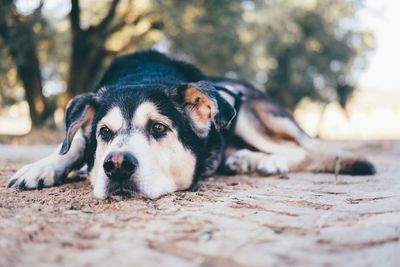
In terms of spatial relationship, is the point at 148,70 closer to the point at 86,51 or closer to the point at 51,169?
the point at 51,169

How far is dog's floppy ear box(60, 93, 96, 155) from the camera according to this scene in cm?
385

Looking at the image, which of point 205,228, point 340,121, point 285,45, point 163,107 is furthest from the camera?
point 340,121

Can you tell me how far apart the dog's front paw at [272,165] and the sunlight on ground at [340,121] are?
39.9 ft

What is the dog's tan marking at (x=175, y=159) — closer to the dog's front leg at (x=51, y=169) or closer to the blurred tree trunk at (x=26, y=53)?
the dog's front leg at (x=51, y=169)

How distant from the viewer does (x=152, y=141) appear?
355cm

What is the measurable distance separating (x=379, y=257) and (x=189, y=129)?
2326 mm

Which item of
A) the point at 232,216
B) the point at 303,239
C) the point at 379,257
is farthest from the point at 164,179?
the point at 379,257

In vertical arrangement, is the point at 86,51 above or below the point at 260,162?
above

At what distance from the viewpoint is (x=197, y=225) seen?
236cm

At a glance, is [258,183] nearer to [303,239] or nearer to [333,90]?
[303,239]

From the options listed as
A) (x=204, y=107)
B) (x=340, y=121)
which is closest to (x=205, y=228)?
(x=204, y=107)

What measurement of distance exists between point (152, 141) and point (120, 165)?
17.5 inches

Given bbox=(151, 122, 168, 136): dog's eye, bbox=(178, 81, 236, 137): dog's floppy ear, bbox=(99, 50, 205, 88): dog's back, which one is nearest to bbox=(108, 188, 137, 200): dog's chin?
bbox=(151, 122, 168, 136): dog's eye

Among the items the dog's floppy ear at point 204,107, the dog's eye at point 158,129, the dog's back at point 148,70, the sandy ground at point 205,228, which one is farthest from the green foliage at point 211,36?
the sandy ground at point 205,228
